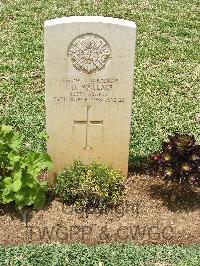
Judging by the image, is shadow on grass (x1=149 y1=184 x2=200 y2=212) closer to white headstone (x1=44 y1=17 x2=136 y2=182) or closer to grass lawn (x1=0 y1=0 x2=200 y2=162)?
white headstone (x1=44 y1=17 x2=136 y2=182)

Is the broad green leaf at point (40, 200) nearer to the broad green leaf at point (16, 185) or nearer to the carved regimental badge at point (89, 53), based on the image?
the broad green leaf at point (16, 185)

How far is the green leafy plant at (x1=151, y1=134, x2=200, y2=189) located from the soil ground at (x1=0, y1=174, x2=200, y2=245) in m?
0.40

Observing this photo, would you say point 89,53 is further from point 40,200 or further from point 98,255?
point 98,255

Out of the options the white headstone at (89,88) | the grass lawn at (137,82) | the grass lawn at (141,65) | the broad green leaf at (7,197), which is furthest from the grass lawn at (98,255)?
the grass lawn at (141,65)

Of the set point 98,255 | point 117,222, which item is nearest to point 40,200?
point 117,222

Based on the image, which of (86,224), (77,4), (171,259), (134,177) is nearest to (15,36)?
(77,4)

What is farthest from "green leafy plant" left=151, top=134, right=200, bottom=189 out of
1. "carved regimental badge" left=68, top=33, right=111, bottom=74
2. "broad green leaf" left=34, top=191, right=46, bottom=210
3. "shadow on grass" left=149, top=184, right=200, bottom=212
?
"broad green leaf" left=34, top=191, right=46, bottom=210

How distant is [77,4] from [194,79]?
3.37 m

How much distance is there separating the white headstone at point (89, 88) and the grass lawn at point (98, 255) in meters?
1.07

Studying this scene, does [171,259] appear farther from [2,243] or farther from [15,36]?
[15,36]

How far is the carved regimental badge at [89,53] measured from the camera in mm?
5273

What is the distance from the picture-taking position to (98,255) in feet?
16.7

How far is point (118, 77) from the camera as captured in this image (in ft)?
17.9

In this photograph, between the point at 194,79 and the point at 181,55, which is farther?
the point at 181,55
